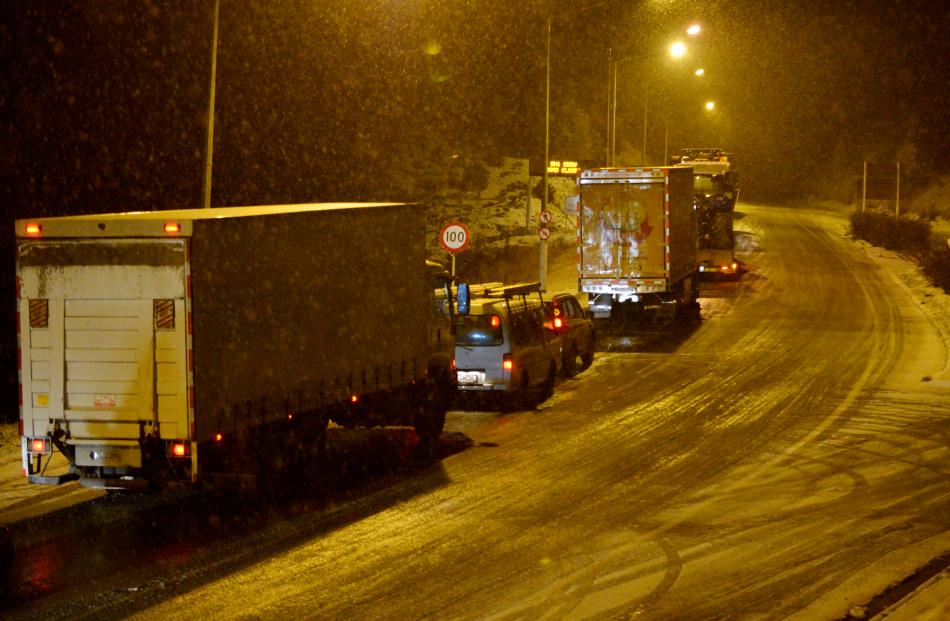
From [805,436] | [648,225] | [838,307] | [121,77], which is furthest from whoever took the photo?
[121,77]

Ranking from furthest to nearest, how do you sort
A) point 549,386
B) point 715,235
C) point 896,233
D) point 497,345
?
1. point 896,233
2. point 715,235
3. point 549,386
4. point 497,345

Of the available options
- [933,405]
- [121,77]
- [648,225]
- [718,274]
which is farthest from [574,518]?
[718,274]

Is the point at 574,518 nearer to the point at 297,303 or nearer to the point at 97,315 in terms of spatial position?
the point at 297,303

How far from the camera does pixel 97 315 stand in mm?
10570

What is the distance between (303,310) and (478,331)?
6036 millimetres

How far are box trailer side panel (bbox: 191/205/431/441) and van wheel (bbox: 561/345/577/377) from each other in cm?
689

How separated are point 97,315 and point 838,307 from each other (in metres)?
26.7

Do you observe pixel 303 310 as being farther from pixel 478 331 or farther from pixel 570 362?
pixel 570 362

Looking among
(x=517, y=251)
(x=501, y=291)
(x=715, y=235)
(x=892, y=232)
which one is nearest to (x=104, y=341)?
(x=501, y=291)

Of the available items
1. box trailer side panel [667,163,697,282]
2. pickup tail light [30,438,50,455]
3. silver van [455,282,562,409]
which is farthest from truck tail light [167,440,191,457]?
box trailer side panel [667,163,697,282]

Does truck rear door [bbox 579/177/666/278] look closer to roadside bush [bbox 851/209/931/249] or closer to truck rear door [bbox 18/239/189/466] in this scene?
truck rear door [bbox 18/239/189/466]

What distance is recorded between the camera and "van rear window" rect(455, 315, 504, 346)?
1755 centimetres

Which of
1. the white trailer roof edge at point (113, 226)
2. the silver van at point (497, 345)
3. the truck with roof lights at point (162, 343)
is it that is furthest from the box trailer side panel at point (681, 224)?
the white trailer roof edge at point (113, 226)

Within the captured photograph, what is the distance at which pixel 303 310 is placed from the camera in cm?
1189
